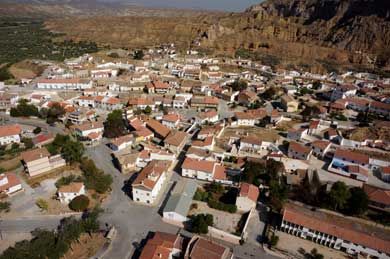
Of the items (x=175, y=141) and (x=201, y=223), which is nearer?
(x=201, y=223)

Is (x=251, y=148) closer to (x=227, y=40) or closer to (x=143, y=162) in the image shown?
(x=143, y=162)

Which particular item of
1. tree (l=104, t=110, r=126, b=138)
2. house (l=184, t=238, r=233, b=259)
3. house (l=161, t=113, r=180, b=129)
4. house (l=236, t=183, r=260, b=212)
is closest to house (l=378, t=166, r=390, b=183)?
house (l=236, t=183, r=260, b=212)

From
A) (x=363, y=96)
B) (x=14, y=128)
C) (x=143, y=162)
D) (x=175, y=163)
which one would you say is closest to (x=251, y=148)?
(x=175, y=163)

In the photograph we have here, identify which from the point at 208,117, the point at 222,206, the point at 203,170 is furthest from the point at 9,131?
the point at 222,206

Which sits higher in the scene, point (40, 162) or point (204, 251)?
point (40, 162)

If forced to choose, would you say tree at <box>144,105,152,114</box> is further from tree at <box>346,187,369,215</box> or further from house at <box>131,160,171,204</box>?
tree at <box>346,187,369,215</box>

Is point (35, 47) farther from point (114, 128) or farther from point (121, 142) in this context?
point (121, 142)
